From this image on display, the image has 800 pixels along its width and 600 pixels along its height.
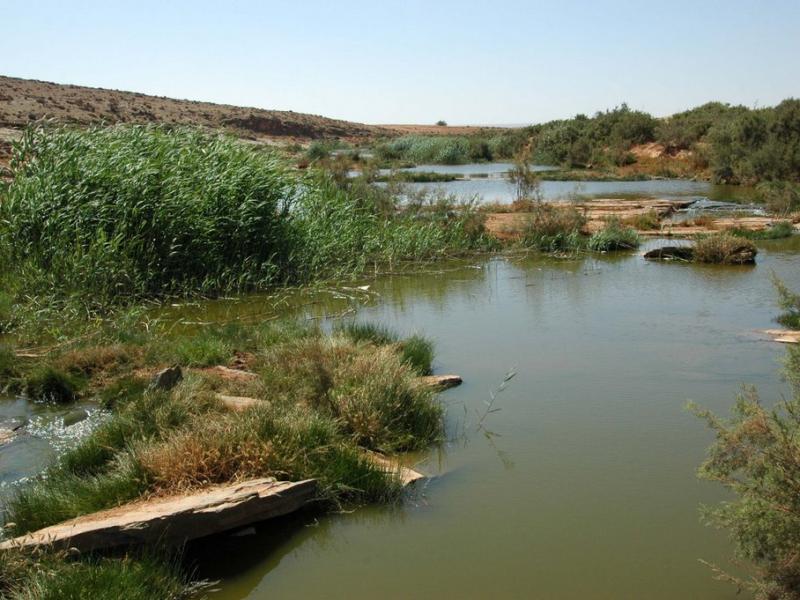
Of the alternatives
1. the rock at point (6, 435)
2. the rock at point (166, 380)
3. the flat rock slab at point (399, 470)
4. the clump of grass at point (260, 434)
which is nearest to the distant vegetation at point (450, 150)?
the clump of grass at point (260, 434)

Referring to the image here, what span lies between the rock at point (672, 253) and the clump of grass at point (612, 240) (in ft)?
4.46

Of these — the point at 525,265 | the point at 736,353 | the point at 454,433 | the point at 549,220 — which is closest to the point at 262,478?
the point at 454,433

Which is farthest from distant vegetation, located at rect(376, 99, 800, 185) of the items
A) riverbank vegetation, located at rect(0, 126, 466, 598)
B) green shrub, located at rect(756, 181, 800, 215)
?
riverbank vegetation, located at rect(0, 126, 466, 598)

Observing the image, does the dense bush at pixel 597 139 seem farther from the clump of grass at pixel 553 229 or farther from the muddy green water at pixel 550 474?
the muddy green water at pixel 550 474

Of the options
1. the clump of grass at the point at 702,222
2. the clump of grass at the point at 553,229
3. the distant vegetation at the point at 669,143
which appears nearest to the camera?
the clump of grass at the point at 553,229

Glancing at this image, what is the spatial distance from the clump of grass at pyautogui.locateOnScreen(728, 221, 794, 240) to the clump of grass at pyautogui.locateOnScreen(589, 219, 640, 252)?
7.68 ft

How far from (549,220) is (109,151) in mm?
9714

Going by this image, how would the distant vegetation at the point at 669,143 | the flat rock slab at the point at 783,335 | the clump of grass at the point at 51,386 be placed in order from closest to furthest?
the clump of grass at the point at 51,386
the flat rock slab at the point at 783,335
the distant vegetation at the point at 669,143

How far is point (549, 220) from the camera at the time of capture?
61.4 ft

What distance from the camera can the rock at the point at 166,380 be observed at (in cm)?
712

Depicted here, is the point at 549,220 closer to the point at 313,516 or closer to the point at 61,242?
the point at 61,242

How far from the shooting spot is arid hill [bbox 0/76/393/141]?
38.3 meters

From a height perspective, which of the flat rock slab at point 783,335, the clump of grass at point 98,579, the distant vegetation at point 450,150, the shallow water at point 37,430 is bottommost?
the shallow water at point 37,430

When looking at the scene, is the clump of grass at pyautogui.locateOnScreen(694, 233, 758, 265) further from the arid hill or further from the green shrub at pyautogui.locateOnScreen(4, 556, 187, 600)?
the arid hill
